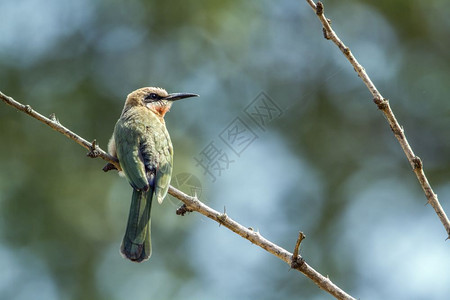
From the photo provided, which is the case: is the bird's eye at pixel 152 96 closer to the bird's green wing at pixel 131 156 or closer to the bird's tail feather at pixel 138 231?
the bird's green wing at pixel 131 156

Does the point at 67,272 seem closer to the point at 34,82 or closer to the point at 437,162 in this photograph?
the point at 34,82

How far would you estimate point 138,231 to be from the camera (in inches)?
162

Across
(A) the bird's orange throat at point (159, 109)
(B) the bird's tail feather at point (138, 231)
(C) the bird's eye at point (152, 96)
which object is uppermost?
(C) the bird's eye at point (152, 96)

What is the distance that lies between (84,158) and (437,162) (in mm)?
4875

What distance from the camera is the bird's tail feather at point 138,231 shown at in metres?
4.03

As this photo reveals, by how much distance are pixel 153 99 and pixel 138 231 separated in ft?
5.66

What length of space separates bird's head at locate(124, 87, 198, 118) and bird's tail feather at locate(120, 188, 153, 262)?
4.40ft

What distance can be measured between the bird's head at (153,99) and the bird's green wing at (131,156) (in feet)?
2.25

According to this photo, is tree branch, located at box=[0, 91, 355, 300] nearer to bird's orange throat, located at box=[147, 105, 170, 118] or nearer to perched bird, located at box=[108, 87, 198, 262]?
perched bird, located at box=[108, 87, 198, 262]

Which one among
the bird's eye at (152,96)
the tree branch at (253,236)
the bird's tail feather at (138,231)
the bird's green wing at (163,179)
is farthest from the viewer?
the bird's eye at (152,96)

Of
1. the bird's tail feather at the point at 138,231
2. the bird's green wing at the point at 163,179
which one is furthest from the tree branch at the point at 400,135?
the bird's tail feather at the point at 138,231

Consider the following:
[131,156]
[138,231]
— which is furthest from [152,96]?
[138,231]

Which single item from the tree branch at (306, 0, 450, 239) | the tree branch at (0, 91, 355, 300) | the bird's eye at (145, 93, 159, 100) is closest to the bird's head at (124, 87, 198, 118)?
the bird's eye at (145, 93, 159, 100)

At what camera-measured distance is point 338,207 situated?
9852 millimetres
